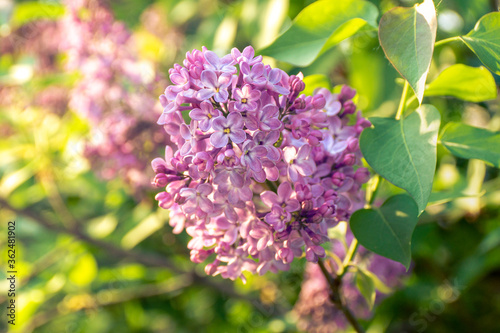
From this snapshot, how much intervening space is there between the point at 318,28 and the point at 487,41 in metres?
0.27

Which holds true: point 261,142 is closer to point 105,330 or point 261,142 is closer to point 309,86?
point 309,86

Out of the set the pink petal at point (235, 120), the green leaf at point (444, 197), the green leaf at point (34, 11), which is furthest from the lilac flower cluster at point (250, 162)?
the green leaf at point (34, 11)

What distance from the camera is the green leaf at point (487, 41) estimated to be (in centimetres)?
69

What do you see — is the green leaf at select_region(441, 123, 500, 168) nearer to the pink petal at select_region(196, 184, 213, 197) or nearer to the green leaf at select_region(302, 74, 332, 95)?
the green leaf at select_region(302, 74, 332, 95)

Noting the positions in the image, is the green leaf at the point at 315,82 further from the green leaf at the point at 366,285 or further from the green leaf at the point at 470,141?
the green leaf at the point at 366,285

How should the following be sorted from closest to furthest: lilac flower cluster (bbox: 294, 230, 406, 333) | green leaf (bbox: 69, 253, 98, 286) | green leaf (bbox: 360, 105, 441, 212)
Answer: green leaf (bbox: 360, 105, 441, 212) < lilac flower cluster (bbox: 294, 230, 406, 333) < green leaf (bbox: 69, 253, 98, 286)

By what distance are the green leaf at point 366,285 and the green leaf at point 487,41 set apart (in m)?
0.42

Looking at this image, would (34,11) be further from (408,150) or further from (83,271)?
(408,150)

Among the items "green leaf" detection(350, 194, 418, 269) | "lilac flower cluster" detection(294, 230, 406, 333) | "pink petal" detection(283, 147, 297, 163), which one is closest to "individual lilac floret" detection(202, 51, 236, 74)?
"pink petal" detection(283, 147, 297, 163)

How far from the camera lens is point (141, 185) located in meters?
1.64

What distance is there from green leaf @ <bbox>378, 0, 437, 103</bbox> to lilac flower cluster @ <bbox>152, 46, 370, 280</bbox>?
12 cm

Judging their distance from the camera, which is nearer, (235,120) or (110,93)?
(235,120)

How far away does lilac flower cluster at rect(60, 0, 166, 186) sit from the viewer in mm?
1597

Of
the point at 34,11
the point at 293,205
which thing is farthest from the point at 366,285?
the point at 34,11
